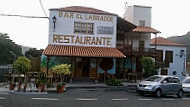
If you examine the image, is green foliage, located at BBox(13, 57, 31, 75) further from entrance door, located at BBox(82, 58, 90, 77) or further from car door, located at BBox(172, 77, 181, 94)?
car door, located at BBox(172, 77, 181, 94)

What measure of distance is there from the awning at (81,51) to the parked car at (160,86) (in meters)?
4.76

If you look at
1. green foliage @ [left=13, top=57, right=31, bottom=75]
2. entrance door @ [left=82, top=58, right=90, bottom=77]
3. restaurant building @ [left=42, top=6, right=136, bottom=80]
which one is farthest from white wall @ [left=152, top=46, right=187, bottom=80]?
green foliage @ [left=13, top=57, right=31, bottom=75]

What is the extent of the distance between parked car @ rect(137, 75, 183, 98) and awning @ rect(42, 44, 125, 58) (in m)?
4.76

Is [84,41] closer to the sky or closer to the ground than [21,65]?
closer to the sky

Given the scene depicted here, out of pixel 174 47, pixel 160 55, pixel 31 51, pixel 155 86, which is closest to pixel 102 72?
pixel 155 86

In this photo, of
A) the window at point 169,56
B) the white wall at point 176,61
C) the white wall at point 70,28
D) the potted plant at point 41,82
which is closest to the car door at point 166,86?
the white wall at point 70,28

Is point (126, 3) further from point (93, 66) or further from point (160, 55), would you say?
point (93, 66)

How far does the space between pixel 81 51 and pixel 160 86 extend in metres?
7.65

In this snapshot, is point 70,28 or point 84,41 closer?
point 70,28

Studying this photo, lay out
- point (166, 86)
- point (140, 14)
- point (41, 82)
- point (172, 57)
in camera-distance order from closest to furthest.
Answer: point (41, 82) → point (166, 86) → point (140, 14) → point (172, 57)

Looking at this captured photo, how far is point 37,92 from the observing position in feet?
52.8

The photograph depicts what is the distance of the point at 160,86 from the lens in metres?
17.3

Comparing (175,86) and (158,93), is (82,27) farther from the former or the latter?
(175,86)

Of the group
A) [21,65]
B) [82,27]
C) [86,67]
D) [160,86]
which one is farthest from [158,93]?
[82,27]
